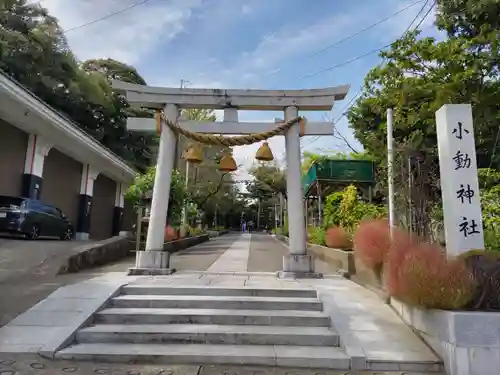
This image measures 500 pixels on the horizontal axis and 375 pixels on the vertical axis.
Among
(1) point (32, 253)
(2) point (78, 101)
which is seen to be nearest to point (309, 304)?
(1) point (32, 253)

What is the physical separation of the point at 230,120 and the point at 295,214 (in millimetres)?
2641

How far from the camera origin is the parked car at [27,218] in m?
12.0

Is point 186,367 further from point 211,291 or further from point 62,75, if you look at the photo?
point 62,75

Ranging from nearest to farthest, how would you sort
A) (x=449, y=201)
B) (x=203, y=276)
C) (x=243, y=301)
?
(x=449, y=201)
(x=243, y=301)
(x=203, y=276)

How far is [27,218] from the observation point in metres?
12.2

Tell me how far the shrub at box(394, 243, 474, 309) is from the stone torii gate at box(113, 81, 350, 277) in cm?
391

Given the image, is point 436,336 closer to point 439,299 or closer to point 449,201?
point 439,299

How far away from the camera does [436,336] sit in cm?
471

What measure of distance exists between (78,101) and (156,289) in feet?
61.1

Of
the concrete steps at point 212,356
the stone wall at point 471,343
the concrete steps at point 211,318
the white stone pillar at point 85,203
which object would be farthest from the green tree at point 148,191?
the stone wall at point 471,343

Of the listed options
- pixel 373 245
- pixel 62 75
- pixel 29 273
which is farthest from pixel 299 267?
pixel 62 75

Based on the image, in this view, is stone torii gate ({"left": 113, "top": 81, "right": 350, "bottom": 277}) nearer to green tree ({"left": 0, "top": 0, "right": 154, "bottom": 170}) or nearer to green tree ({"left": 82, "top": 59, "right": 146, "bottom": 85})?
green tree ({"left": 0, "top": 0, "right": 154, "bottom": 170})

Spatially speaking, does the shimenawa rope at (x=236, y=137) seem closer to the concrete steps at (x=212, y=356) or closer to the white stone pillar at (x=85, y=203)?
the concrete steps at (x=212, y=356)

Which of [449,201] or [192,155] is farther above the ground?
[192,155]
